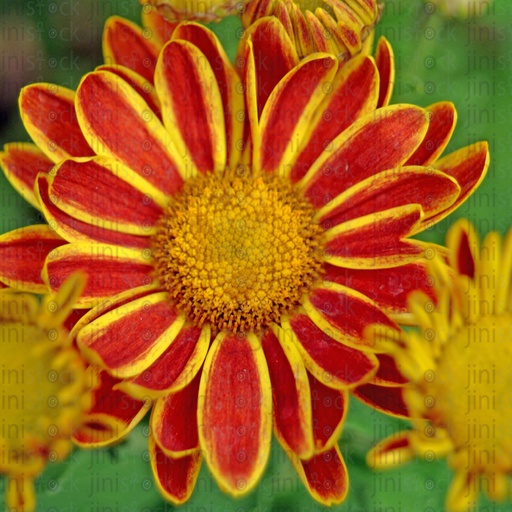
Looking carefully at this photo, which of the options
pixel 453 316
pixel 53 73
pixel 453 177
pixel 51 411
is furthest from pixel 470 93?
pixel 51 411

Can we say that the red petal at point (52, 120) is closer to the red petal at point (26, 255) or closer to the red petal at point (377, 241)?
the red petal at point (26, 255)

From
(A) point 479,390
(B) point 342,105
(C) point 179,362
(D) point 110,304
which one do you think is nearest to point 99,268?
(D) point 110,304

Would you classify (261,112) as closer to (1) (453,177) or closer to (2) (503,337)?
(1) (453,177)

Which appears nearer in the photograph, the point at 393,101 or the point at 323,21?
the point at 323,21

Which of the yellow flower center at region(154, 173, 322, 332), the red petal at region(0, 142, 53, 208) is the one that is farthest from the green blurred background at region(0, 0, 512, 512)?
the yellow flower center at region(154, 173, 322, 332)

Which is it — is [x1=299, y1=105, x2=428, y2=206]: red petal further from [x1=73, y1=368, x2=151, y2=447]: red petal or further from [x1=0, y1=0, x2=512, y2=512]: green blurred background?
[x1=73, y1=368, x2=151, y2=447]: red petal

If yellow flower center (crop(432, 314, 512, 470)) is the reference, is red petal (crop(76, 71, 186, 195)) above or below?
above

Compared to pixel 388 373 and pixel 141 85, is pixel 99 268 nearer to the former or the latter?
pixel 141 85
